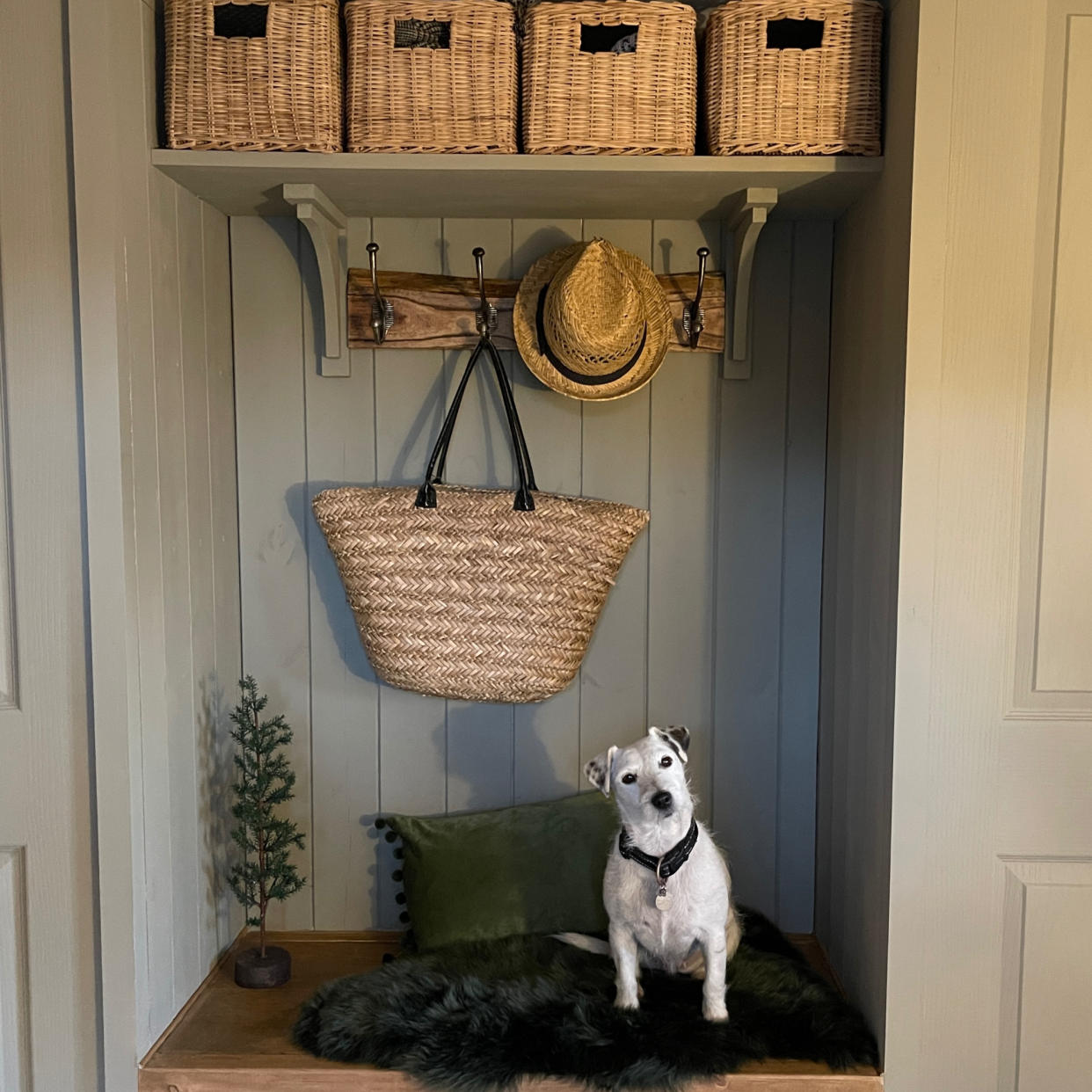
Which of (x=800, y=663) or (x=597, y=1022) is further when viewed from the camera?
(x=800, y=663)

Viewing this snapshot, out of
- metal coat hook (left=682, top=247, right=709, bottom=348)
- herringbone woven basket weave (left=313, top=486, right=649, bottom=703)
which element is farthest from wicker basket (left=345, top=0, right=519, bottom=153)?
herringbone woven basket weave (left=313, top=486, right=649, bottom=703)

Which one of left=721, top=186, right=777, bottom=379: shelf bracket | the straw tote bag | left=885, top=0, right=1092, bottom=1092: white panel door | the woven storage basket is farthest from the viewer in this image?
the straw tote bag

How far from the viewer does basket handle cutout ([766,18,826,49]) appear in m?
1.50

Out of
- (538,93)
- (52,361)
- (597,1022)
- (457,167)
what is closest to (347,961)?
(597,1022)

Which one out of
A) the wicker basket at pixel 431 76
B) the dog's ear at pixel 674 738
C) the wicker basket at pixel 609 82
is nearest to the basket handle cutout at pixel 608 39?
the wicker basket at pixel 609 82

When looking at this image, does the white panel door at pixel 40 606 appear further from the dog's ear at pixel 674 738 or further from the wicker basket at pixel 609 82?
the dog's ear at pixel 674 738

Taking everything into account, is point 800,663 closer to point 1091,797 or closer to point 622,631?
point 622,631

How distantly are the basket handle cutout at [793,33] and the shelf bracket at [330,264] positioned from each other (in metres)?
0.76

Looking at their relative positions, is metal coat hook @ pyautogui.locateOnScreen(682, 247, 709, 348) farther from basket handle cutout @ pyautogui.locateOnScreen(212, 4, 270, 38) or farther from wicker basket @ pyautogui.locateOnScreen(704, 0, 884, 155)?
basket handle cutout @ pyautogui.locateOnScreen(212, 4, 270, 38)

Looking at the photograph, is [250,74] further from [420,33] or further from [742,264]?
[742,264]

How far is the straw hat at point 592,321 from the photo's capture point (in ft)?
5.29

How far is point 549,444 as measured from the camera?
188 centimetres

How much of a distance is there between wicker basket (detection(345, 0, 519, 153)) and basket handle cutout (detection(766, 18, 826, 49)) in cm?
40

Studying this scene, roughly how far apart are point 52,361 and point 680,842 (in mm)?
1154
